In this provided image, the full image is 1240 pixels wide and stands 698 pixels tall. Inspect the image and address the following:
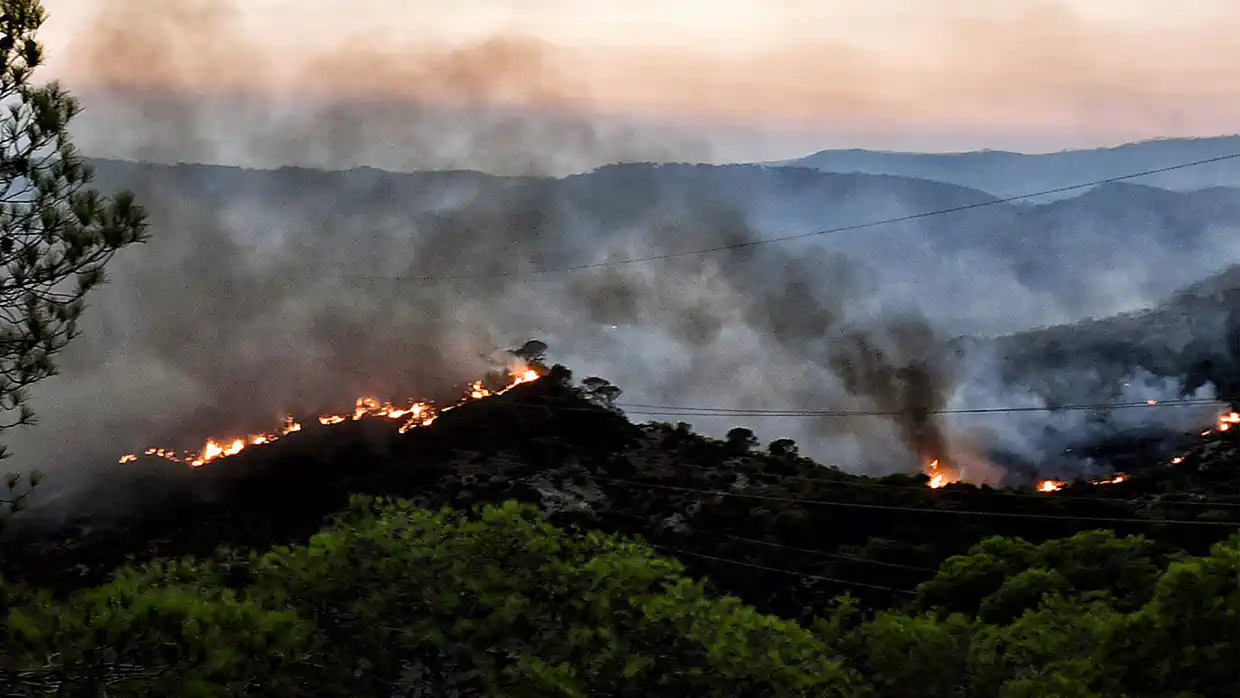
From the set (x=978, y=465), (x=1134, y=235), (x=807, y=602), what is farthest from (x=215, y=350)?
(x=1134, y=235)

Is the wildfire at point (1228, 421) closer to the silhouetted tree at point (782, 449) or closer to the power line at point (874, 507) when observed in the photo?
the power line at point (874, 507)

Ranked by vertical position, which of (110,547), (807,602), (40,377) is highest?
(40,377)

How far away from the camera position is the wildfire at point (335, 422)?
213ft

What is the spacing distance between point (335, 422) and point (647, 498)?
23525 millimetres

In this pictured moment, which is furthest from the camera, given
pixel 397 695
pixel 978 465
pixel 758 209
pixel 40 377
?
pixel 758 209

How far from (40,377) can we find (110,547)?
49.0m

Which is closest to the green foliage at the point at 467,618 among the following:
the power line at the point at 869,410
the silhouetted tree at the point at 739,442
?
the silhouetted tree at the point at 739,442

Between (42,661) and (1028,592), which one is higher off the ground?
(42,661)

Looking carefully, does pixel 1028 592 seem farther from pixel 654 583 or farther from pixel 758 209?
pixel 758 209

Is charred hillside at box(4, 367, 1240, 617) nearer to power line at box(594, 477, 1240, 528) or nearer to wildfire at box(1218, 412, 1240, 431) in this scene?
power line at box(594, 477, 1240, 528)

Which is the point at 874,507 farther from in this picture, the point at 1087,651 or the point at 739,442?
the point at 1087,651

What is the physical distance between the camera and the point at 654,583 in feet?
24.3

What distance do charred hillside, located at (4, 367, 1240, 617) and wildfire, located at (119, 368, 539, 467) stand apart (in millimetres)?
1232

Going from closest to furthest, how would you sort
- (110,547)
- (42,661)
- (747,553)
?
(42,661) < (747,553) < (110,547)
